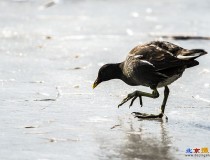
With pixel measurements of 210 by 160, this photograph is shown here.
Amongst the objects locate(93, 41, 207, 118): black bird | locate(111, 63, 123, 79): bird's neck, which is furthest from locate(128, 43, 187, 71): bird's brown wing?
locate(111, 63, 123, 79): bird's neck

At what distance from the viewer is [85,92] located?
28.8 ft

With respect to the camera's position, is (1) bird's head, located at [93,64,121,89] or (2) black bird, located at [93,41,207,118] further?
(1) bird's head, located at [93,64,121,89]

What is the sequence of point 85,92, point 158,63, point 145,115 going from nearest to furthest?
1. point 145,115
2. point 158,63
3. point 85,92

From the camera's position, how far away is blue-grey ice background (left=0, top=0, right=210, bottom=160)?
245 inches

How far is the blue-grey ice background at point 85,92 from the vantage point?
6.23 m

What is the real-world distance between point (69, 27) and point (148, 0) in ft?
18.5

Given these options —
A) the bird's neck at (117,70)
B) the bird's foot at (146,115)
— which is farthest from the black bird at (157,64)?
the bird's neck at (117,70)

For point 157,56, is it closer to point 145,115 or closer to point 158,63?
point 158,63

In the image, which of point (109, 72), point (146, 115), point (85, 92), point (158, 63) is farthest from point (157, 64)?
point (85, 92)

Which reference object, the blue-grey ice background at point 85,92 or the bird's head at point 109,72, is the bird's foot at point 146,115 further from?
the bird's head at point 109,72

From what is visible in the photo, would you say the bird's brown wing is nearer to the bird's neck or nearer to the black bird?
the black bird

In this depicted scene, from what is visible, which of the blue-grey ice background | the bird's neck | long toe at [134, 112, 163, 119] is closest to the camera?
the blue-grey ice background

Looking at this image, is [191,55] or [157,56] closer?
[191,55]

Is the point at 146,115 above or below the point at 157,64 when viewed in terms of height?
below
